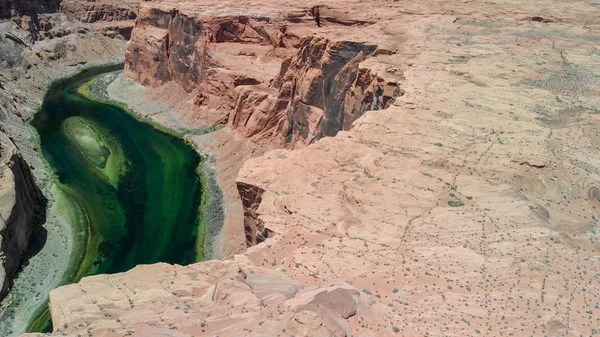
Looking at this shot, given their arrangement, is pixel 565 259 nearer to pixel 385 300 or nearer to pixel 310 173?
pixel 385 300

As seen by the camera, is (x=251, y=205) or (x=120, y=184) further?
(x=120, y=184)

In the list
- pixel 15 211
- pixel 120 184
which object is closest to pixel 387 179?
pixel 15 211

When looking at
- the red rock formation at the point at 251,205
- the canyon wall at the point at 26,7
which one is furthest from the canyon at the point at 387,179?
A: the canyon wall at the point at 26,7

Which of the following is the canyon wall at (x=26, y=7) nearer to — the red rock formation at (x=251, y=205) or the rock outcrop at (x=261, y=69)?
the rock outcrop at (x=261, y=69)

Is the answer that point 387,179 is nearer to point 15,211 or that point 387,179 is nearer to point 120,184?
point 15,211

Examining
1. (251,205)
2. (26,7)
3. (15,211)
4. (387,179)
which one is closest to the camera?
(387,179)

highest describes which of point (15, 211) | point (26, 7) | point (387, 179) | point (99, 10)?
point (26, 7)
